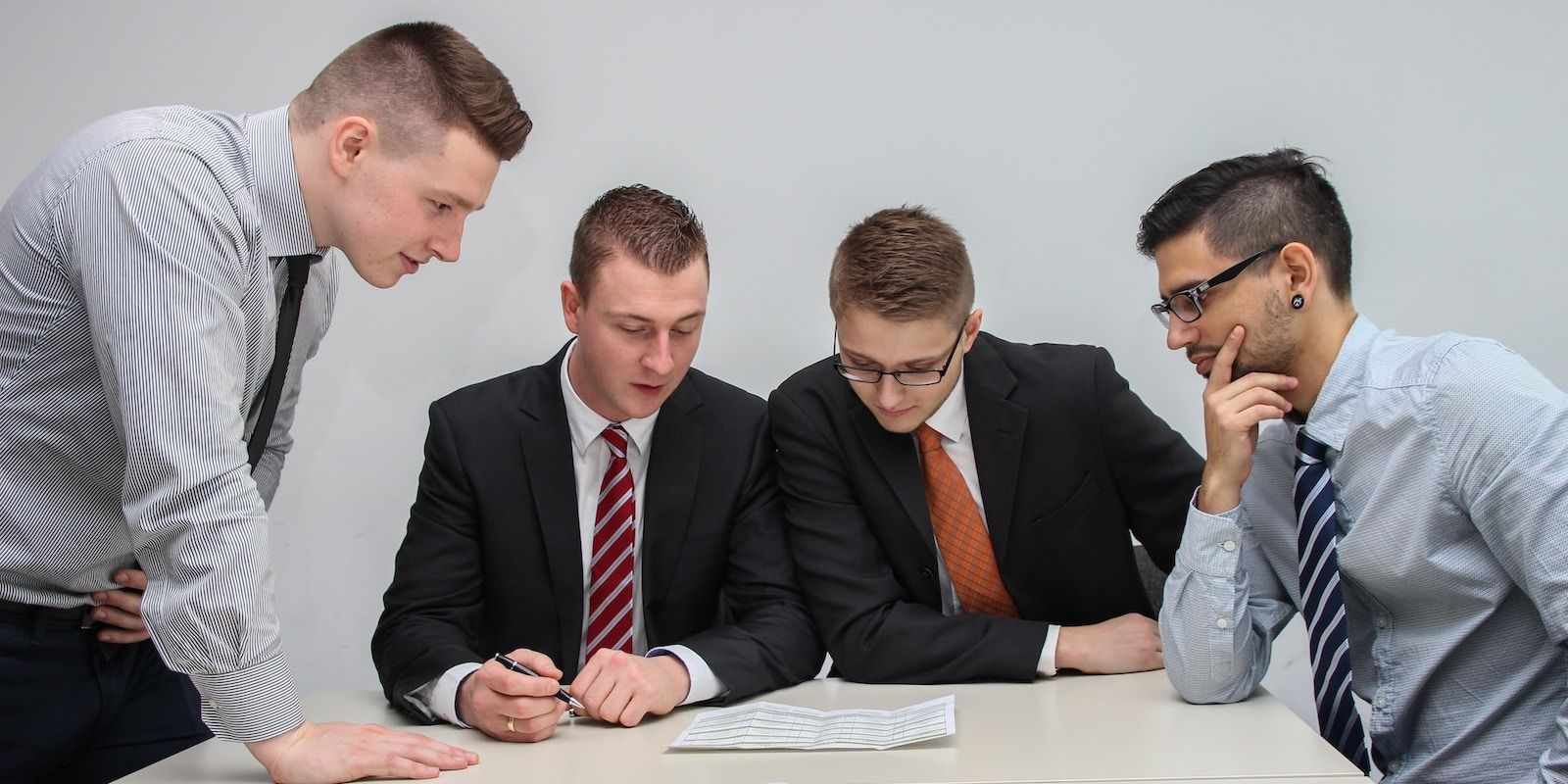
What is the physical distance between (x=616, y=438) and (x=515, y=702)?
0.69 metres

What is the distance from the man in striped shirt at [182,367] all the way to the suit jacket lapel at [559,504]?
0.54 m

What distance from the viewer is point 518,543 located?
91.5 inches

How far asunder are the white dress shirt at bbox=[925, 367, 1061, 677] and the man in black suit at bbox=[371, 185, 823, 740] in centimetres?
30

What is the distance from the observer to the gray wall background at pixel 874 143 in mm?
3023

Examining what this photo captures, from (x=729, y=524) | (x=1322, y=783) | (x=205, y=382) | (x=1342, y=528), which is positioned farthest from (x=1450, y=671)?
(x=205, y=382)

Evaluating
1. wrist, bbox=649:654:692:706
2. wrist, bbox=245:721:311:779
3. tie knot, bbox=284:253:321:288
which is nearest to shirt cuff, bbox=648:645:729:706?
wrist, bbox=649:654:692:706

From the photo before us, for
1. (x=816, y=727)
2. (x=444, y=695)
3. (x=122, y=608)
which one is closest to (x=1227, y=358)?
(x=816, y=727)

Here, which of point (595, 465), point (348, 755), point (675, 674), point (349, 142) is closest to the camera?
point (348, 755)

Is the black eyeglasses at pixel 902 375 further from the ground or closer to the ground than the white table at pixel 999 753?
further from the ground

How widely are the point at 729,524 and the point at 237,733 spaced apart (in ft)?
3.40

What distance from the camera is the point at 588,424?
7.77ft

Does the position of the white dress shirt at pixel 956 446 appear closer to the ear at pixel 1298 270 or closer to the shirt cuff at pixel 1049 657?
the shirt cuff at pixel 1049 657

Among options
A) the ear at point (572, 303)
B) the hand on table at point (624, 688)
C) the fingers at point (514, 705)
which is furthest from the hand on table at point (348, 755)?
the ear at point (572, 303)

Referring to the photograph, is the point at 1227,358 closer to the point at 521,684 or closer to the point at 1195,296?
the point at 1195,296
